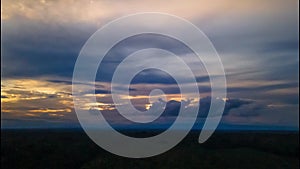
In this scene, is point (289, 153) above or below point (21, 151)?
below

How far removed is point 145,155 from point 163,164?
9.65 meters

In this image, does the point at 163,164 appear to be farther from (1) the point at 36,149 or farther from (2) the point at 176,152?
(1) the point at 36,149

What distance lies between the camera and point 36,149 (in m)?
71.3

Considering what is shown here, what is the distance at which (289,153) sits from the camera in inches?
3337

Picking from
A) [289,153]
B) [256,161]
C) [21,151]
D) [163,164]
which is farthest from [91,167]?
[289,153]

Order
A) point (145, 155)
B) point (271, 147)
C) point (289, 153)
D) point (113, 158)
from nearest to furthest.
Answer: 1. point (113, 158)
2. point (145, 155)
3. point (289, 153)
4. point (271, 147)

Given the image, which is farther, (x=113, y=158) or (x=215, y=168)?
(x=113, y=158)

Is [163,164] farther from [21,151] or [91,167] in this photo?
[21,151]

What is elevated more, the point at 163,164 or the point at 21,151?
the point at 21,151

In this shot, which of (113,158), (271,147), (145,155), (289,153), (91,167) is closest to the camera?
(91,167)

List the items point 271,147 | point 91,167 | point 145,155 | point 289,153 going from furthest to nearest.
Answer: point 271,147
point 289,153
point 145,155
point 91,167

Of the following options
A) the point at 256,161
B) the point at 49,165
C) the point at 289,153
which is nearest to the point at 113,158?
the point at 49,165

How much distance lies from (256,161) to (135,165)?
88.1 ft

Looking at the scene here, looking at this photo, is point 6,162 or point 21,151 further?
point 21,151
